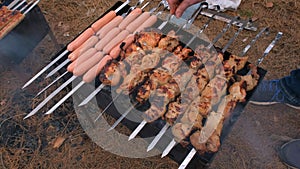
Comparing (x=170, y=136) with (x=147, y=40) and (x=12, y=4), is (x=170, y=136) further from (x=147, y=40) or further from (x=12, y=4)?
(x=12, y=4)

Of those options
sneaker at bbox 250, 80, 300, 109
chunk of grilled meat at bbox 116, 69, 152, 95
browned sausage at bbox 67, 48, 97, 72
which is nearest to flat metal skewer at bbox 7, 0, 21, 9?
browned sausage at bbox 67, 48, 97, 72

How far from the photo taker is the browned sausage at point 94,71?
12.2ft

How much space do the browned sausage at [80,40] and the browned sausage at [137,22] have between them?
54 cm

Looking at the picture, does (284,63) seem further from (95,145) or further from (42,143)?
(42,143)

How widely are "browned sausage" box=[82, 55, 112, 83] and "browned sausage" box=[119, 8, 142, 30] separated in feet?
2.07

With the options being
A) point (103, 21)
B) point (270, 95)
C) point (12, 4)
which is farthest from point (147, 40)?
point (12, 4)

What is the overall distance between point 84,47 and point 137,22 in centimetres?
85

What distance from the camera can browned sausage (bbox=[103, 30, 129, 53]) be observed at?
13.1ft

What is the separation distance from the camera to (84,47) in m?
4.01

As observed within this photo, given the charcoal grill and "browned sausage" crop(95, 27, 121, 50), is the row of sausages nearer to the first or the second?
"browned sausage" crop(95, 27, 121, 50)

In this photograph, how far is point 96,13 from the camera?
20.6ft

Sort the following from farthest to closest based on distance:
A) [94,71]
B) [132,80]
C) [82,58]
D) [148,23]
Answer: [148,23]
[82,58]
[94,71]
[132,80]

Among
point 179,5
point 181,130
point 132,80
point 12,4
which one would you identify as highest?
point 179,5

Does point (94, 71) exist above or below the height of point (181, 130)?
above
